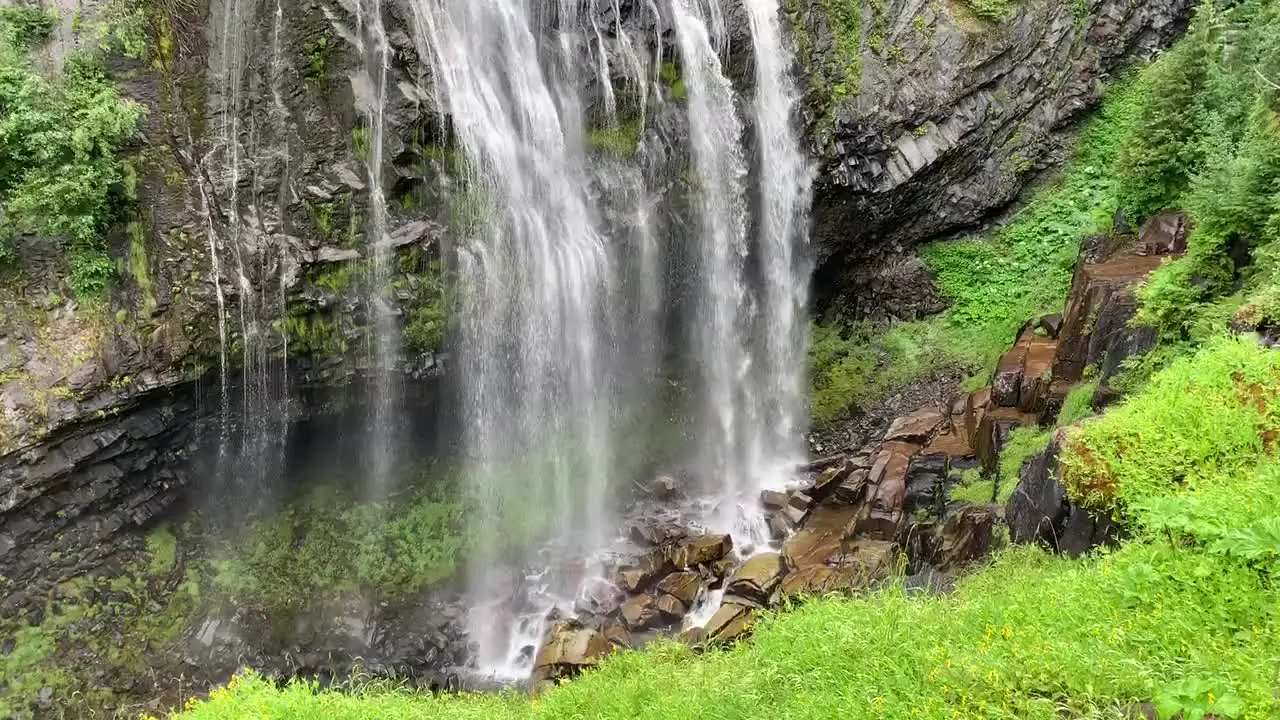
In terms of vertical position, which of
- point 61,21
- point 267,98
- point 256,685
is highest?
point 61,21

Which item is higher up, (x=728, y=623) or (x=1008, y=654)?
(x=1008, y=654)

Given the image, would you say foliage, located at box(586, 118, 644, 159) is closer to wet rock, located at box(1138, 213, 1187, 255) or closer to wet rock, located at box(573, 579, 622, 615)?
wet rock, located at box(573, 579, 622, 615)

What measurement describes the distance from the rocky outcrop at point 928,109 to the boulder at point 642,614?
904 cm

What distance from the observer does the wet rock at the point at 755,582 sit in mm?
11227

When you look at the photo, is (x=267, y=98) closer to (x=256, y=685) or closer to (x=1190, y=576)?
(x=256, y=685)

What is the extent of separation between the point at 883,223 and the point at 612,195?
651cm

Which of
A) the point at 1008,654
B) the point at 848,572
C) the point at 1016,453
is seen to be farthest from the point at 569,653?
the point at 1008,654

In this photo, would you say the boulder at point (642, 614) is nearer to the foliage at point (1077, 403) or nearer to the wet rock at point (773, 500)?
the wet rock at point (773, 500)

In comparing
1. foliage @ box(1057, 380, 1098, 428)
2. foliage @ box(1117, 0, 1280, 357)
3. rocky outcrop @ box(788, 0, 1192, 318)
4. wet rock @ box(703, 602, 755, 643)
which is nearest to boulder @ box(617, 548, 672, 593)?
wet rock @ box(703, 602, 755, 643)

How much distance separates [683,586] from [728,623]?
1.51 metres

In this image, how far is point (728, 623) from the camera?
10609 millimetres

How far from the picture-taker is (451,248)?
13383 millimetres

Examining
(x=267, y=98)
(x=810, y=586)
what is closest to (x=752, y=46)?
(x=267, y=98)

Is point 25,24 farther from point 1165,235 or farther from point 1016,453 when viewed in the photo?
point 1165,235
